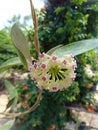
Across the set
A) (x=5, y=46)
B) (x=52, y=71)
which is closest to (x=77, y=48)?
(x=52, y=71)

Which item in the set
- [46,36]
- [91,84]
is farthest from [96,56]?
[46,36]

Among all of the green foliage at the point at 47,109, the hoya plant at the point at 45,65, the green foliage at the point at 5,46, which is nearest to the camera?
the hoya plant at the point at 45,65

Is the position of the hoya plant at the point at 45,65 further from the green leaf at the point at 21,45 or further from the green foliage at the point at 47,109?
the green foliage at the point at 47,109

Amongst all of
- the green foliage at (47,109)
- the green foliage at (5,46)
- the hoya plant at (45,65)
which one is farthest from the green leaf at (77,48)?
the green foliage at (5,46)

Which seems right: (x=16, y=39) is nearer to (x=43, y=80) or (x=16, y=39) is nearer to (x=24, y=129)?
(x=43, y=80)

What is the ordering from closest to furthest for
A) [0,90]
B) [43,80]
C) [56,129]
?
[43,80] < [56,129] < [0,90]

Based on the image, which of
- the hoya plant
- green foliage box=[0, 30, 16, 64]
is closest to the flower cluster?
the hoya plant
